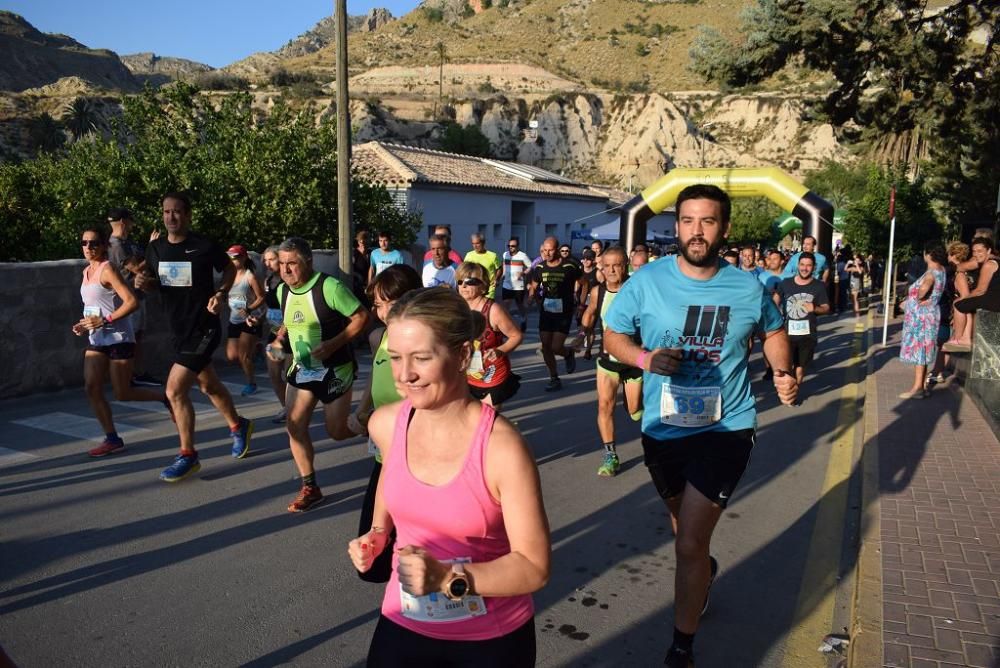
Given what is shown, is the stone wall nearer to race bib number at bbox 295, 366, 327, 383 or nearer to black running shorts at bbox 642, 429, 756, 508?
race bib number at bbox 295, 366, 327, 383

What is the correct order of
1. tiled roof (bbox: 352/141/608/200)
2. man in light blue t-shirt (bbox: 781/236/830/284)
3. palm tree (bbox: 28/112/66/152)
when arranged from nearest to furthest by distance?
man in light blue t-shirt (bbox: 781/236/830/284), tiled roof (bbox: 352/141/608/200), palm tree (bbox: 28/112/66/152)

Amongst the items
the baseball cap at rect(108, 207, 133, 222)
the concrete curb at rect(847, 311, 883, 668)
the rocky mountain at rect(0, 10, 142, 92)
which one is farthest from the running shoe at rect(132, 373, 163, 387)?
the rocky mountain at rect(0, 10, 142, 92)

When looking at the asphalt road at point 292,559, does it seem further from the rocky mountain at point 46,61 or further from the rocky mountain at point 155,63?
the rocky mountain at point 155,63

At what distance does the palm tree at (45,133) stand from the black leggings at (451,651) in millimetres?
55819

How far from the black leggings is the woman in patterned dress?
8.89 meters

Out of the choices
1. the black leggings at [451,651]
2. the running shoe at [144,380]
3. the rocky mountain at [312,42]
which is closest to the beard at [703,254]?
the black leggings at [451,651]

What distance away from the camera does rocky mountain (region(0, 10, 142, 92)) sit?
9762 cm

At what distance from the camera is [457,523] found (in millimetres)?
1876

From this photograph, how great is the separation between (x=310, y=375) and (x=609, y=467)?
2.54 meters

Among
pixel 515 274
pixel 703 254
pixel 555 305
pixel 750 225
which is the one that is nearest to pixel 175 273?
pixel 703 254

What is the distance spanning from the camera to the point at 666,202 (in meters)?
18.3

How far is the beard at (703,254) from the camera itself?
3375mm

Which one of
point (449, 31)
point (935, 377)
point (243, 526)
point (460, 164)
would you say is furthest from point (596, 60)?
point (243, 526)

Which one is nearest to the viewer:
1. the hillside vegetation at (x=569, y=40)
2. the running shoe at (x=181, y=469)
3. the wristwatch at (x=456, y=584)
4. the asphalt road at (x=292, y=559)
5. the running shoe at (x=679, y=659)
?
the wristwatch at (x=456, y=584)
